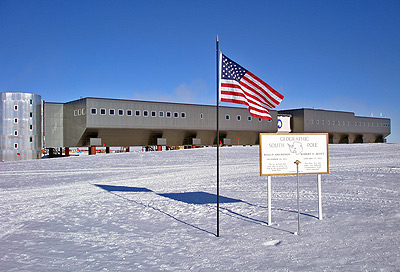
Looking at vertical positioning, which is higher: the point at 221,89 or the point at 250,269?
the point at 221,89

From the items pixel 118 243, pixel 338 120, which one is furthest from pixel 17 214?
pixel 338 120

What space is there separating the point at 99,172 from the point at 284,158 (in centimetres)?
1599

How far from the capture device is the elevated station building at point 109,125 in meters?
38.1

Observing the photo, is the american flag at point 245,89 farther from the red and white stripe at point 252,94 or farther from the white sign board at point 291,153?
the white sign board at point 291,153

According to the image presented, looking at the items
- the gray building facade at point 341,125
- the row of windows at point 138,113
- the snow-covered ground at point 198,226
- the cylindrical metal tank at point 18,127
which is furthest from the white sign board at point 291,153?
the gray building facade at point 341,125

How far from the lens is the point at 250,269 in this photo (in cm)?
589

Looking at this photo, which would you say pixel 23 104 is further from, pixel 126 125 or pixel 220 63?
pixel 220 63

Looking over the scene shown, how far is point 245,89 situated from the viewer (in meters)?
8.80

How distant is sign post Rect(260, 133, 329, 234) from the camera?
28.6ft

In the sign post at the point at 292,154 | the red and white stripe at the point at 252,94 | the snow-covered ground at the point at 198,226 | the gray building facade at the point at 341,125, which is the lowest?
the snow-covered ground at the point at 198,226

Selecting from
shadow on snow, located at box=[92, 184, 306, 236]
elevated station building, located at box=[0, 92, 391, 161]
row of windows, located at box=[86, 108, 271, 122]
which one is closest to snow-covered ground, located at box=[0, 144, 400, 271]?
shadow on snow, located at box=[92, 184, 306, 236]

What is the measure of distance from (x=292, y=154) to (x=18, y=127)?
3667 cm

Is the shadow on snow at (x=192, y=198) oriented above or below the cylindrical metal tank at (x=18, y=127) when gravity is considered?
below

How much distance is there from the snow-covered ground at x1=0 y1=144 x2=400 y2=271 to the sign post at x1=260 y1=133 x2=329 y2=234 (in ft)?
4.11
